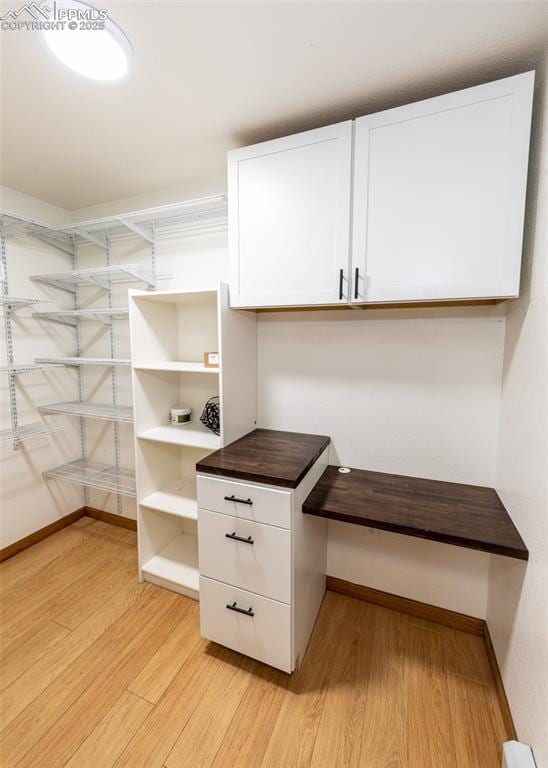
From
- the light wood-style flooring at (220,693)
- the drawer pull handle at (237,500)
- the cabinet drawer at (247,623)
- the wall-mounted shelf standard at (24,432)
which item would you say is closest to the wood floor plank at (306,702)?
the light wood-style flooring at (220,693)

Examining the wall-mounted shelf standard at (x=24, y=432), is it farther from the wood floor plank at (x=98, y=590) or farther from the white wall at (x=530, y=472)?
the white wall at (x=530, y=472)

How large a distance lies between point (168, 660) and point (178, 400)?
136 cm

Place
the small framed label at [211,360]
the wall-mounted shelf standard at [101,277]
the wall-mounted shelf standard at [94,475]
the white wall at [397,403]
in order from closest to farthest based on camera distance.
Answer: the white wall at [397,403] → the small framed label at [211,360] → the wall-mounted shelf standard at [101,277] → the wall-mounted shelf standard at [94,475]

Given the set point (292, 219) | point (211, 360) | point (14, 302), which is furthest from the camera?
point (14, 302)

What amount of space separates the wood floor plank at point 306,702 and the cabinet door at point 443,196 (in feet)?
5.23

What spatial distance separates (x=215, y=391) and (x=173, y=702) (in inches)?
57.2

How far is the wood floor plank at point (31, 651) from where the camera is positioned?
1413mm

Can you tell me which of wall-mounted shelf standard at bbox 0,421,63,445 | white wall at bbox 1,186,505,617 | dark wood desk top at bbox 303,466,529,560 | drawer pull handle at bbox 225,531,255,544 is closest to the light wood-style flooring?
white wall at bbox 1,186,505,617

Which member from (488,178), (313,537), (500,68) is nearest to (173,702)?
(313,537)

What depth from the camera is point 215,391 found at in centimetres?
208

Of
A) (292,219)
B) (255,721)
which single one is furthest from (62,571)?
(292,219)

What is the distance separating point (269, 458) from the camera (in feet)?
4.79

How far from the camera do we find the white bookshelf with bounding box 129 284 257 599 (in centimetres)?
167

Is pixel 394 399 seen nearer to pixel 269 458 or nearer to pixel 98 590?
pixel 269 458
